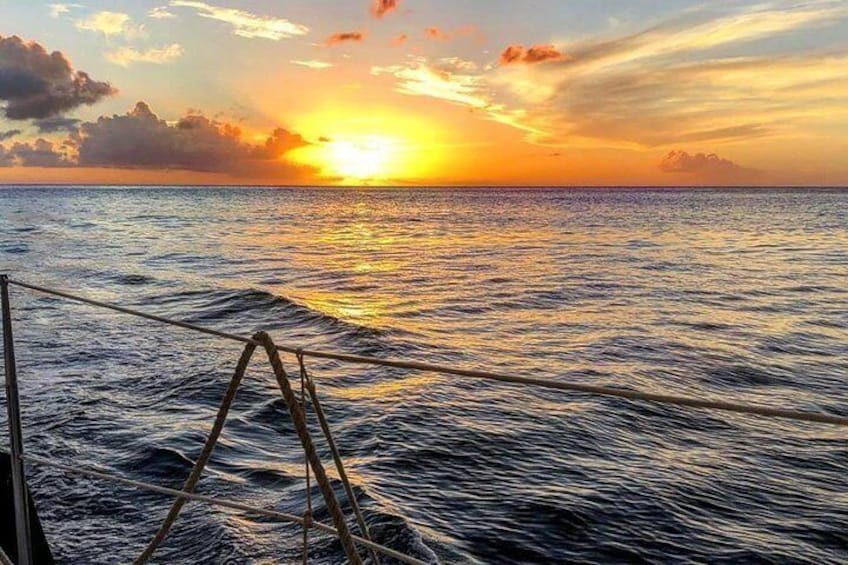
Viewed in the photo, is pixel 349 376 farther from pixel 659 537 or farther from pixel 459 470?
pixel 659 537

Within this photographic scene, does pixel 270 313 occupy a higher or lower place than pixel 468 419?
higher

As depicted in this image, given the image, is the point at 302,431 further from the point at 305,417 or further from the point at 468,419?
the point at 468,419

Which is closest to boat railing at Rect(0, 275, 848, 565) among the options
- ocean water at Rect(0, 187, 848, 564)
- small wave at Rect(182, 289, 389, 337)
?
ocean water at Rect(0, 187, 848, 564)

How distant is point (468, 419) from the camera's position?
41.2 feet

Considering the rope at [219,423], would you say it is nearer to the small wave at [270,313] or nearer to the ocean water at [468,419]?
the ocean water at [468,419]

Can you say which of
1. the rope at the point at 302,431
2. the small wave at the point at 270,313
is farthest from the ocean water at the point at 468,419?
the rope at the point at 302,431

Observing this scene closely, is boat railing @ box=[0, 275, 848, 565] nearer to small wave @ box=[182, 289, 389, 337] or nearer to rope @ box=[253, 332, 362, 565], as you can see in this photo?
rope @ box=[253, 332, 362, 565]

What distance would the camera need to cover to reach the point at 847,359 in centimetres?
1695

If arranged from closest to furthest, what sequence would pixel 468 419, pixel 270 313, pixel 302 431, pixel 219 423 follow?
pixel 302 431, pixel 219 423, pixel 468 419, pixel 270 313

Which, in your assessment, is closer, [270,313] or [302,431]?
[302,431]

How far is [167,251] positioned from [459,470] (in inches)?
1465

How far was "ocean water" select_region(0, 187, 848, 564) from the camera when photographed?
27.6ft

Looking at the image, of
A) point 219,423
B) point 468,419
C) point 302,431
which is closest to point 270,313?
point 468,419

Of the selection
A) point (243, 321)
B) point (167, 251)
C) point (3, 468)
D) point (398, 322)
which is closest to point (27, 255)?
point (167, 251)
